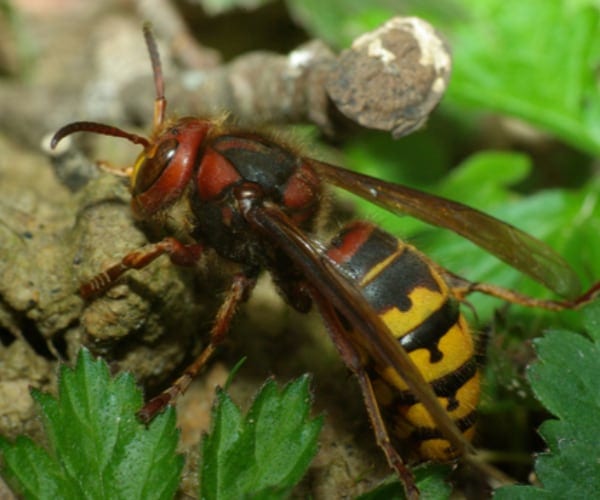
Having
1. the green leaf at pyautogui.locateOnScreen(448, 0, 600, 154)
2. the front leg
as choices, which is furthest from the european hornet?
the green leaf at pyautogui.locateOnScreen(448, 0, 600, 154)

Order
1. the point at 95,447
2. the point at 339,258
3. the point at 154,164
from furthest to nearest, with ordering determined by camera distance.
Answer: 1. the point at 154,164
2. the point at 339,258
3. the point at 95,447

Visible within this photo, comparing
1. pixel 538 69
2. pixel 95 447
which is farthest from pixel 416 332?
pixel 538 69

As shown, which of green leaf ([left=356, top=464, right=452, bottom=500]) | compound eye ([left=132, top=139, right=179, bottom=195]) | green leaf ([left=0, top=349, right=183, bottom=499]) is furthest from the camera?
compound eye ([left=132, top=139, right=179, bottom=195])

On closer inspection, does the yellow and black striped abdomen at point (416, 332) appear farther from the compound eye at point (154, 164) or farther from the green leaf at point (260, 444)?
the compound eye at point (154, 164)

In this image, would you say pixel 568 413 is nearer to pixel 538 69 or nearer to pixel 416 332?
pixel 416 332

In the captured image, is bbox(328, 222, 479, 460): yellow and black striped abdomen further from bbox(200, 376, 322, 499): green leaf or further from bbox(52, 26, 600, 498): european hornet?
bbox(200, 376, 322, 499): green leaf

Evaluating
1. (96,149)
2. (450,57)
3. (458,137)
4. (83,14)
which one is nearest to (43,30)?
(83,14)
